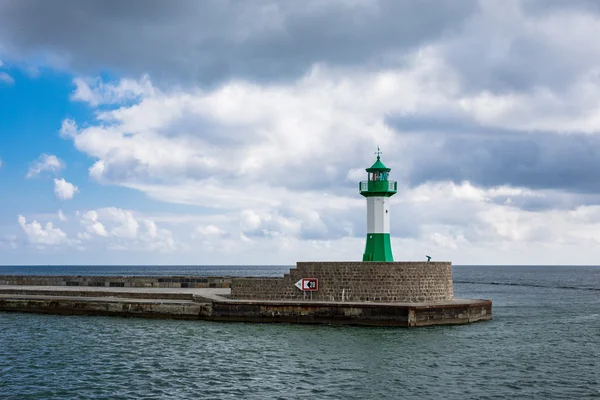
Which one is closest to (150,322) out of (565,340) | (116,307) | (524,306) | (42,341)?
(116,307)

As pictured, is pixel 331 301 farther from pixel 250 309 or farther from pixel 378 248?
pixel 378 248

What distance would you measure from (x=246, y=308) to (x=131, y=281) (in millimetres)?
13907

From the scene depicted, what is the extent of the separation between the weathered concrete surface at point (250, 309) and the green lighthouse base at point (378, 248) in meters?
3.98

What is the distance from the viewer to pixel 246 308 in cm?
2706

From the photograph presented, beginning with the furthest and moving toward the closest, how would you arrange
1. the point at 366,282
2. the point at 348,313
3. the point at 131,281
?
1. the point at 131,281
2. the point at 366,282
3. the point at 348,313

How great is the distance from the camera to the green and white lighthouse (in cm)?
3042

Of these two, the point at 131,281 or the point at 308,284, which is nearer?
the point at 308,284

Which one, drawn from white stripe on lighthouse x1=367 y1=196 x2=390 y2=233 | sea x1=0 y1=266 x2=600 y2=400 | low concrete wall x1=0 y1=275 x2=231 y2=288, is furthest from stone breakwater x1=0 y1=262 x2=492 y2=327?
low concrete wall x1=0 y1=275 x2=231 y2=288

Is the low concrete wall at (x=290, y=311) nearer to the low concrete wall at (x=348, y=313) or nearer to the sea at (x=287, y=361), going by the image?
the low concrete wall at (x=348, y=313)

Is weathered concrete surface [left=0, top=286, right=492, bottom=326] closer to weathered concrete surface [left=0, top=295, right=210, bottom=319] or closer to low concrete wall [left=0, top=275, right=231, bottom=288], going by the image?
weathered concrete surface [left=0, top=295, right=210, bottom=319]

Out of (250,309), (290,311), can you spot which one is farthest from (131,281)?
(290,311)

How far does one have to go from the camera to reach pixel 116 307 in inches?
1167

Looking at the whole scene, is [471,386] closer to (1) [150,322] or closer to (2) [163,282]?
(1) [150,322]

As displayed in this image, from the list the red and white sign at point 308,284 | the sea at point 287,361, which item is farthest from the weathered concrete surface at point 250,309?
the red and white sign at point 308,284
